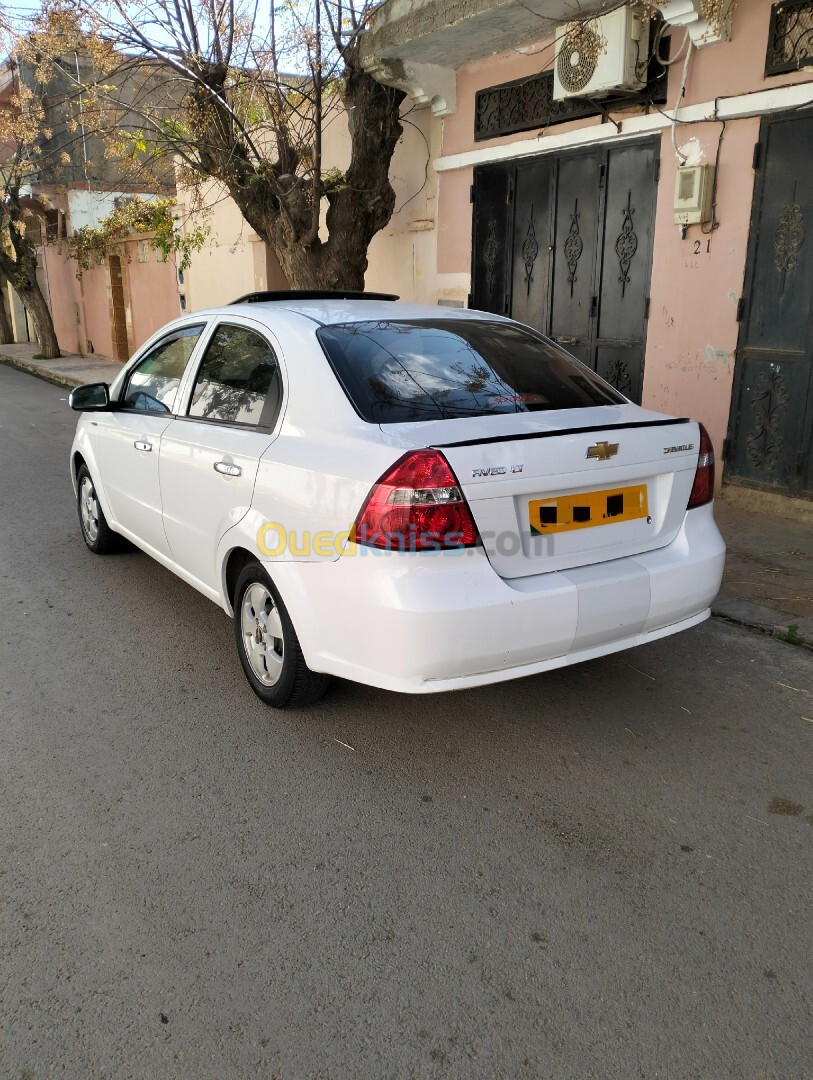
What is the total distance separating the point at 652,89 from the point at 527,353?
456cm

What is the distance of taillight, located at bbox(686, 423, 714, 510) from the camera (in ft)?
11.8

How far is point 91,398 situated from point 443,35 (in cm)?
531

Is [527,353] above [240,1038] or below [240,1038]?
above

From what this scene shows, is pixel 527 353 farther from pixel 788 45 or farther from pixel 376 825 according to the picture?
pixel 788 45

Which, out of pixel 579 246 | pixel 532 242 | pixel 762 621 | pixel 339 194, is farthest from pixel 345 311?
pixel 339 194

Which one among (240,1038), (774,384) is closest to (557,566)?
(240,1038)

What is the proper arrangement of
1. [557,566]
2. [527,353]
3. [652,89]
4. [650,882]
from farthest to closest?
[652,89]
[527,353]
[557,566]
[650,882]

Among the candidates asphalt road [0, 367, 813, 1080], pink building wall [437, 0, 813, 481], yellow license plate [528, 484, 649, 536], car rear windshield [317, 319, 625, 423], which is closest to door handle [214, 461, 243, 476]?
car rear windshield [317, 319, 625, 423]

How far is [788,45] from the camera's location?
616 centimetres

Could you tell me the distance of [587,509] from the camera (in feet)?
10.5

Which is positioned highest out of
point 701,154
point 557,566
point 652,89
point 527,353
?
point 652,89

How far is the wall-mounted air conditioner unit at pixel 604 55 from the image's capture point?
6980 millimetres

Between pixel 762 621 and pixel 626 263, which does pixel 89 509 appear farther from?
pixel 626 263

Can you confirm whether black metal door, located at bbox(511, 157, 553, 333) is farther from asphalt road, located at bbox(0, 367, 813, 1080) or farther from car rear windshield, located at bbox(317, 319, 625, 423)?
asphalt road, located at bbox(0, 367, 813, 1080)
